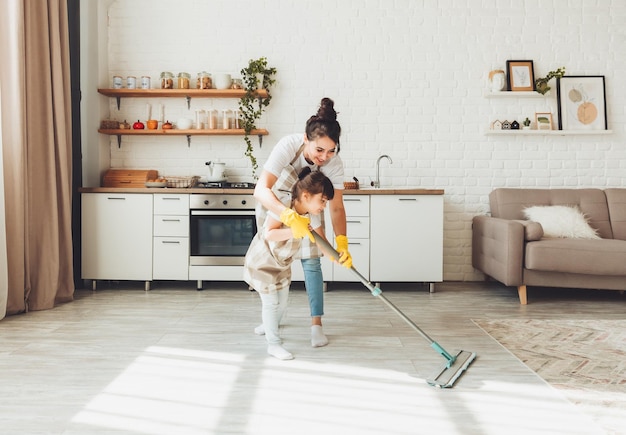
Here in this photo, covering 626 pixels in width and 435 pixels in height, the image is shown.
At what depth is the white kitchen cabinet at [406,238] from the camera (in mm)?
4066

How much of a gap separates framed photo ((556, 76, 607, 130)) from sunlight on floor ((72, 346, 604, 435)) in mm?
3222

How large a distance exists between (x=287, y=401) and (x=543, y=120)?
369 cm

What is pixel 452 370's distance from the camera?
2203mm

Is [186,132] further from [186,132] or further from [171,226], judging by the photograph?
[171,226]

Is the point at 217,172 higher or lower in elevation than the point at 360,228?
higher

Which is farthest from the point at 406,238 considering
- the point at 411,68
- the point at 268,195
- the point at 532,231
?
the point at 268,195

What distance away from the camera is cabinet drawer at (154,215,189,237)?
4086 millimetres

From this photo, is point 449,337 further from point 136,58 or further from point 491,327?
point 136,58

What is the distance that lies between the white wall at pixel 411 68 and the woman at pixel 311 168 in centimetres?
206

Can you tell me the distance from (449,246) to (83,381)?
3.33 meters

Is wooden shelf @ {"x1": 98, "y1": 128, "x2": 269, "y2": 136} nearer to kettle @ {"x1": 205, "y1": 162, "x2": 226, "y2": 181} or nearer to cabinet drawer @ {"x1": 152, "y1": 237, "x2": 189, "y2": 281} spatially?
kettle @ {"x1": 205, "y1": 162, "x2": 226, "y2": 181}

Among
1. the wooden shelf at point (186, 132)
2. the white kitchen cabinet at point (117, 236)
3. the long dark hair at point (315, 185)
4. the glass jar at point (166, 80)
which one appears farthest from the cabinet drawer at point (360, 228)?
the glass jar at point (166, 80)

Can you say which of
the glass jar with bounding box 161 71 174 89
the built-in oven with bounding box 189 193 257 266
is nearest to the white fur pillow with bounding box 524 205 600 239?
the built-in oven with bounding box 189 193 257 266

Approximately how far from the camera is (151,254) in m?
4.10
